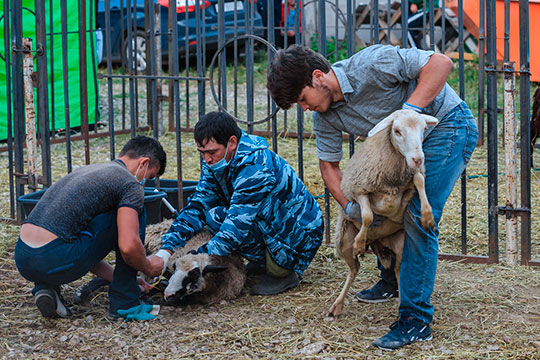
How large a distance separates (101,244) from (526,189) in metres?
2.78

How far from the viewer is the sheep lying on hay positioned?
383 cm

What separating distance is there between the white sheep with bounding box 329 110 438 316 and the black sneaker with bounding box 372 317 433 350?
1.26ft

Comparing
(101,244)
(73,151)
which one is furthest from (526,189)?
(73,151)

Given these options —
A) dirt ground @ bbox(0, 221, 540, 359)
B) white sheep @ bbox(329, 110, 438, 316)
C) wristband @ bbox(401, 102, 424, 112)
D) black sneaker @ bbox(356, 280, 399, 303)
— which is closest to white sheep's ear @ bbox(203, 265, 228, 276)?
dirt ground @ bbox(0, 221, 540, 359)

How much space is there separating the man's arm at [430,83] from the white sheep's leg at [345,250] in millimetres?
790

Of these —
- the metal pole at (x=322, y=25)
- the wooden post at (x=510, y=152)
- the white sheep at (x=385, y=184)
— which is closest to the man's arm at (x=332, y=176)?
the white sheep at (x=385, y=184)

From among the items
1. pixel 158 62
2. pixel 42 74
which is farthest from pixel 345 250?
pixel 158 62

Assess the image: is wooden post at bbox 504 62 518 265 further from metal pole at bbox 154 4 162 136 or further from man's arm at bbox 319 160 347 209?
metal pole at bbox 154 4 162 136

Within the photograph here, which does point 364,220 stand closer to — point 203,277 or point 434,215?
point 434,215

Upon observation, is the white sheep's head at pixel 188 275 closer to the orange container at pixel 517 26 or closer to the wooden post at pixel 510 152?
the wooden post at pixel 510 152

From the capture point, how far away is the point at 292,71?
3.22m

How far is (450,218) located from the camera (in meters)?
5.85

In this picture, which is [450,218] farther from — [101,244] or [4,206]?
[4,206]

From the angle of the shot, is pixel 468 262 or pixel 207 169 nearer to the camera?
pixel 207 169
